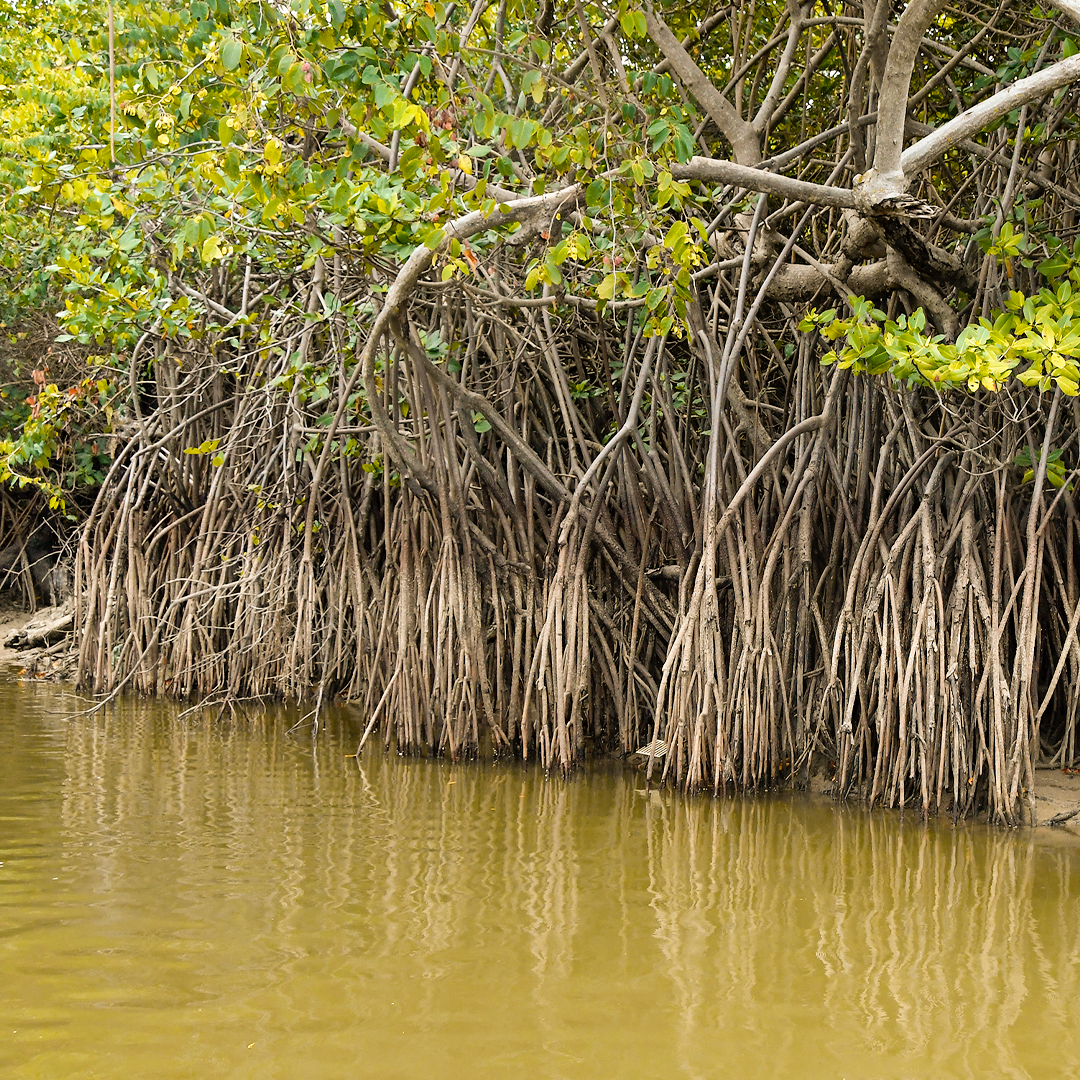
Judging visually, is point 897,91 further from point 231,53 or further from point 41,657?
point 41,657

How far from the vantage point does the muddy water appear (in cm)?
234

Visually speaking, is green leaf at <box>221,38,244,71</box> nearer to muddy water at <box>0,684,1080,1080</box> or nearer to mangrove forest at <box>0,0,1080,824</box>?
mangrove forest at <box>0,0,1080,824</box>

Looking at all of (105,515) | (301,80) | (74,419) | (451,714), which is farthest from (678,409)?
(74,419)

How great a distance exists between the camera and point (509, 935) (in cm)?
298

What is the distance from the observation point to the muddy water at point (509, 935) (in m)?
2.34

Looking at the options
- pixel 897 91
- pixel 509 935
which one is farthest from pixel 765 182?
pixel 509 935

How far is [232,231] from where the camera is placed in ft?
16.5

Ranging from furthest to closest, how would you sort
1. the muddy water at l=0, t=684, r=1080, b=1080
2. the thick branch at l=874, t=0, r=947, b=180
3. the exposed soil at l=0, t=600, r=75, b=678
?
the exposed soil at l=0, t=600, r=75, b=678, the thick branch at l=874, t=0, r=947, b=180, the muddy water at l=0, t=684, r=1080, b=1080

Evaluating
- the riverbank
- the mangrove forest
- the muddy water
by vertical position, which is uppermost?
the mangrove forest

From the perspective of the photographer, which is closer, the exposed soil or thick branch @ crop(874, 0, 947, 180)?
thick branch @ crop(874, 0, 947, 180)

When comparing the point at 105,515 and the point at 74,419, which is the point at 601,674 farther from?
the point at 74,419

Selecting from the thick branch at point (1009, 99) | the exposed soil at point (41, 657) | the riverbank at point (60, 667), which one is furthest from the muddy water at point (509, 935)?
the exposed soil at point (41, 657)

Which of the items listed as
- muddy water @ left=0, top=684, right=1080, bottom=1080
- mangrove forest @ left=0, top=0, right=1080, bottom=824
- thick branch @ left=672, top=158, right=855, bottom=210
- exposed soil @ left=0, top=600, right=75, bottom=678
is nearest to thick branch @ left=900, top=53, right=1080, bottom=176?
mangrove forest @ left=0, top=0, right=1080, bottom=824

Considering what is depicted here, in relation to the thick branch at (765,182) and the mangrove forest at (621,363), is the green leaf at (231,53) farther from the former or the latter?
the thick branch at (765,182)
